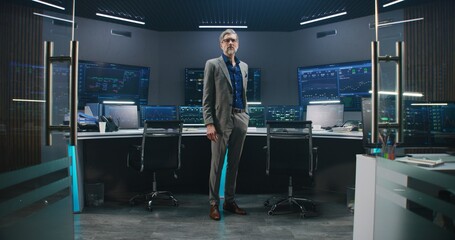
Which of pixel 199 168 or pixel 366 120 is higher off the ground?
pixel 366 120

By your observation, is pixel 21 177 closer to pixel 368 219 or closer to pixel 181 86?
pixel 368 219

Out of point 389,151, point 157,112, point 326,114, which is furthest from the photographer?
point 157,112

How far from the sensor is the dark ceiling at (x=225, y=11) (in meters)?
4.58

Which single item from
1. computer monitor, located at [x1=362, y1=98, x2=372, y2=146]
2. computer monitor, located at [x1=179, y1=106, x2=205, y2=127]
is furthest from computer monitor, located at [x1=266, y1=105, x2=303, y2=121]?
computer monitor, located at [x1=362, y1=98, x2=372, y2=146]

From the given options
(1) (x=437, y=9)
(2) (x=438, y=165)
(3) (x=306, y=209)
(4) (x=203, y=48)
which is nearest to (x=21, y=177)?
(2) (x=438, y=165)

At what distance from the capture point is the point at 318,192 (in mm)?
5105

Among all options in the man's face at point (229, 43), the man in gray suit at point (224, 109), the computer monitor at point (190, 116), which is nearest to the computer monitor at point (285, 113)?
the computer monitor at point (190, 116)

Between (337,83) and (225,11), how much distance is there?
5.91 feet

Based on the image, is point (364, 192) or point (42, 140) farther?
point (364, 192)

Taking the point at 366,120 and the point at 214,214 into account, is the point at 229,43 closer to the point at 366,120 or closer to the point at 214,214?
the point at 366,120

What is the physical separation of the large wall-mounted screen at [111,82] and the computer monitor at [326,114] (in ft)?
7.87

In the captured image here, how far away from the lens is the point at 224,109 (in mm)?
3619

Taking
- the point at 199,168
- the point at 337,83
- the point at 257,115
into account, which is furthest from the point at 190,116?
the point at 337,83

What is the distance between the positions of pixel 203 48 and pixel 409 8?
4.07 metres
